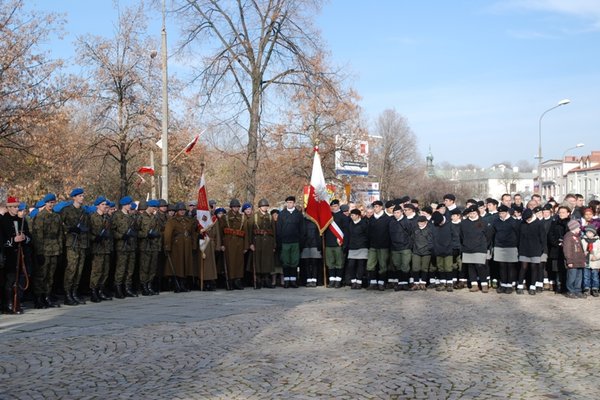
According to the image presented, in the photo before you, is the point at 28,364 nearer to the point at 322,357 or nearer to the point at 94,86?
the point at 322,357

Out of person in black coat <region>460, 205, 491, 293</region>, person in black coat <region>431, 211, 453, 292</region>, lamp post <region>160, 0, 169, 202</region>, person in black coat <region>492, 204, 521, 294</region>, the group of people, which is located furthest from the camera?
lamp post <region>160, 0, 169, 202</region>

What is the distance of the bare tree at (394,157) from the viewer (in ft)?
187

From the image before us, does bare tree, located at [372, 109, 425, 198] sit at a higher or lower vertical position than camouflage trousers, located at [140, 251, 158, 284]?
higher

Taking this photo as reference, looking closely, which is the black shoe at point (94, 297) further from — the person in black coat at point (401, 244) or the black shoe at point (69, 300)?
the person in black coat at point (401, 244)

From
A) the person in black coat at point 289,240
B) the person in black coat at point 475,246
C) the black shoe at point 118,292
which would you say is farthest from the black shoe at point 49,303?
the person in black coat at point 475,246

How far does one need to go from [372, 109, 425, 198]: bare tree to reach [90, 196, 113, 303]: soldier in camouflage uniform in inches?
1650

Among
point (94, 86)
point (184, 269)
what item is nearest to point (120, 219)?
point (184, 269)

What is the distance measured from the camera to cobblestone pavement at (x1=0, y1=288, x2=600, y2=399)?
693cm

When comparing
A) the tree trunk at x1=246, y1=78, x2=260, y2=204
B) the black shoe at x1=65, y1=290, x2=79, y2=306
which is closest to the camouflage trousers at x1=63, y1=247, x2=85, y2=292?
the black shoe at x1=65, y1=290, x2=79, y2=306

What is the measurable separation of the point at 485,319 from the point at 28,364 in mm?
6933

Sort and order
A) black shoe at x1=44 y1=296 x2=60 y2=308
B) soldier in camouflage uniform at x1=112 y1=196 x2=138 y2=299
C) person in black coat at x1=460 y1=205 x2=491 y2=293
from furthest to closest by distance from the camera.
Answer: person in black coat at x1=460 y1=205 x2=491 y2=293 < soldier in camouflage uniform at x1=112 y1=196 x2=138 y2=299 < black shoe at x1=44 y1=296 x2=60 y2=308

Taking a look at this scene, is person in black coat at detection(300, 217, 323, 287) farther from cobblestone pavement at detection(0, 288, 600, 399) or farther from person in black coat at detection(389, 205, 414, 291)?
cobblestone pavement at detection(0, 288, 600, 399)

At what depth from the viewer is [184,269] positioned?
621 inches

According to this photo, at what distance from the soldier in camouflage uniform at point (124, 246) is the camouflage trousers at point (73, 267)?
101 cm
